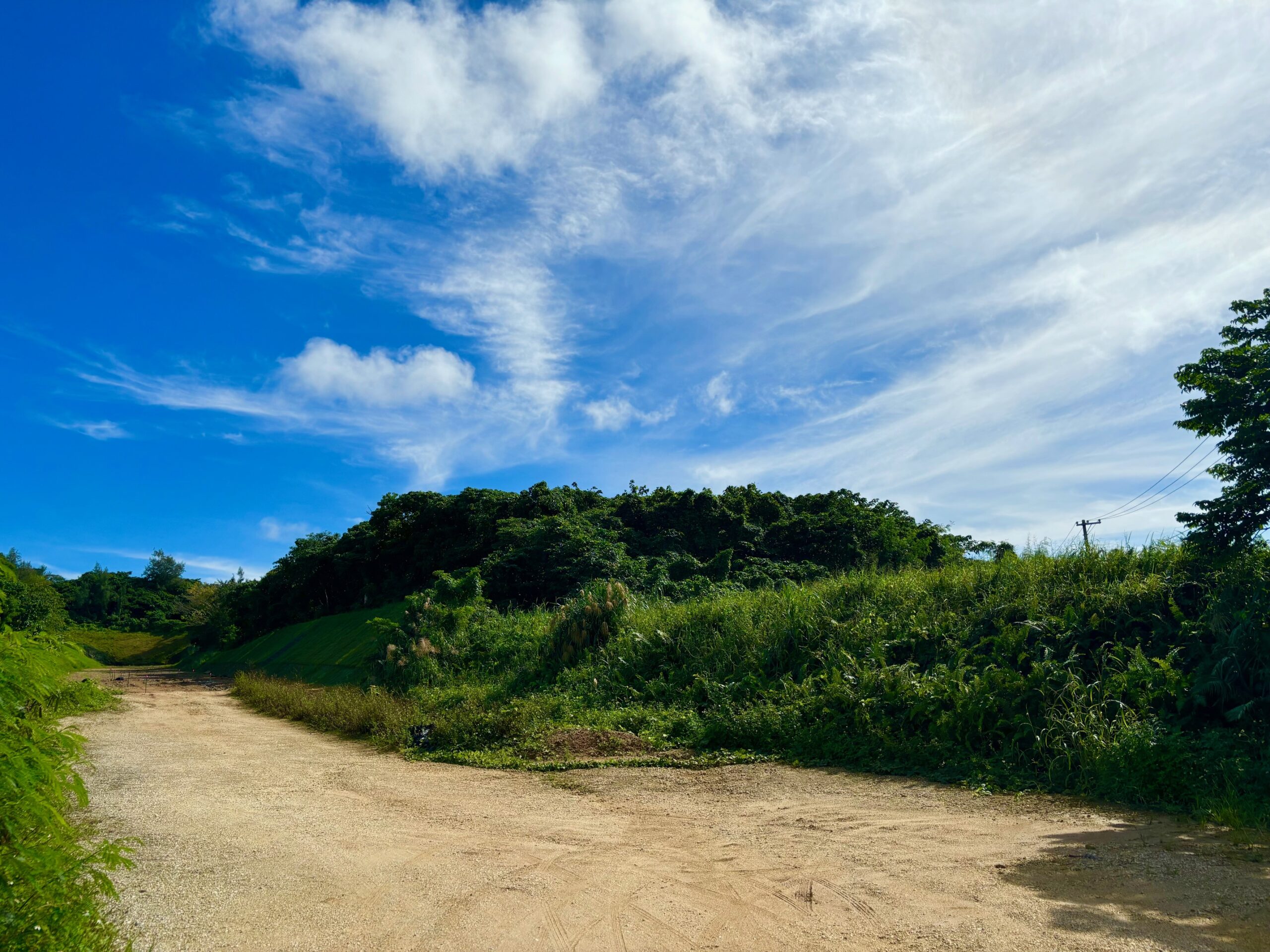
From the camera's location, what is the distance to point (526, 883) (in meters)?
5.41

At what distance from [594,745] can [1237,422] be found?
30.9 feet

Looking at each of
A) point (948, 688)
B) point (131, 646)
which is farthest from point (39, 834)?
point (131, 646)

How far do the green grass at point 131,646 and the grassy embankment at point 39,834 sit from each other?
53166mm

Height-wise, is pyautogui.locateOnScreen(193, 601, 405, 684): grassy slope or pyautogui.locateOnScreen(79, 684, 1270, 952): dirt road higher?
pyautogui.locateOnScreen(193, 601, 405, 684): grassy slope

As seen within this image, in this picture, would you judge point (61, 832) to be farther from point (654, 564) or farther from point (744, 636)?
point (654, 564)

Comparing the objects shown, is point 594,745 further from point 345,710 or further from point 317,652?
point 317,652

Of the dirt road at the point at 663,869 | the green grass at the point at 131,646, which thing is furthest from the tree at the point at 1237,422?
the green grass at the point at 131,646

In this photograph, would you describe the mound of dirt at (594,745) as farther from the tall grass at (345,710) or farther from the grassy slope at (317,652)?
the grassy slope at (317,652)

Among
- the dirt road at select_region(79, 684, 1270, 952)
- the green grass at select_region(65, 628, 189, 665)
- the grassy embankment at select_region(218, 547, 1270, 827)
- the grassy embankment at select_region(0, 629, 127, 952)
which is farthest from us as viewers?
the green grass at select_region(65, 628, 189, 665)

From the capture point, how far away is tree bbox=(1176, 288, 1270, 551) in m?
9.54

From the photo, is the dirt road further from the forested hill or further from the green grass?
the green grass

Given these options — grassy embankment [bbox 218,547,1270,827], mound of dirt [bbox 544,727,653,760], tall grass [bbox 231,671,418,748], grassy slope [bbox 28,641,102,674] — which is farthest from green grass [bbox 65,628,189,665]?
grassy slope [bbox 28,641,102,674]

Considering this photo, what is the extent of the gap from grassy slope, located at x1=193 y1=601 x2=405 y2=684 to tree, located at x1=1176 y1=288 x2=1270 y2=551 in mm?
18275

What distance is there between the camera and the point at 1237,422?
390 inches
